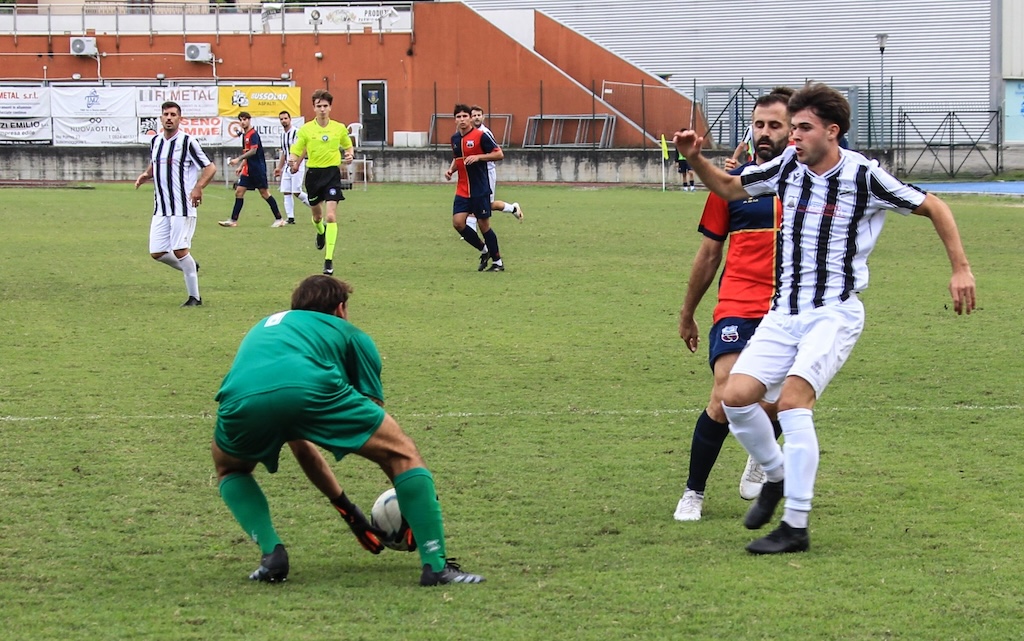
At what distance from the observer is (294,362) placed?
4562 millimetres

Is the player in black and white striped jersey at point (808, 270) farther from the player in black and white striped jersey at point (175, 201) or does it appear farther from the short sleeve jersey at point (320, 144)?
the short sleeve jersey at point (320, 144)

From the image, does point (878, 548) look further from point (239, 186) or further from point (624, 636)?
point (239, 186)

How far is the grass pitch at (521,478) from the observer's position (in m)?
4.52

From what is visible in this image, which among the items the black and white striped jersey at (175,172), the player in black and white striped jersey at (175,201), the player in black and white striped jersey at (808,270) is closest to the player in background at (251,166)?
the black and white striped jersey at (175,172)

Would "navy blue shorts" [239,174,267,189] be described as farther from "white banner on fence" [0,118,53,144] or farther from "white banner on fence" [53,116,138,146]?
"white banner on fence" [0,118,53,144]

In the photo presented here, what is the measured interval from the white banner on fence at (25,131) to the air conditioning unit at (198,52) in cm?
723

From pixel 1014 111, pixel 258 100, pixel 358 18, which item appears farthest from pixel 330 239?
pixel 1014 111

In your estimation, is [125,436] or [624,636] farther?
[125,436]

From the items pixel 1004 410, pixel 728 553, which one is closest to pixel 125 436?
pixel 728 553

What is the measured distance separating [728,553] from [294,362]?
188cm

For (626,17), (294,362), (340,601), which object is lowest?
(340,601)

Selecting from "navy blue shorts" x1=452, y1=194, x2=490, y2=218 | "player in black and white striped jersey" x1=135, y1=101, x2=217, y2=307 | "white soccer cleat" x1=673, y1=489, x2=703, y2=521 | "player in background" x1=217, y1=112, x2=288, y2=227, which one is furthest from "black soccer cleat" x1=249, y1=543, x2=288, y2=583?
"player in background" x1=217, y1=112, x2=288, y2=227

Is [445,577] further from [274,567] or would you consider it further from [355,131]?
[355,131]

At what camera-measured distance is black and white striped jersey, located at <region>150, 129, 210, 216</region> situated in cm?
1298
